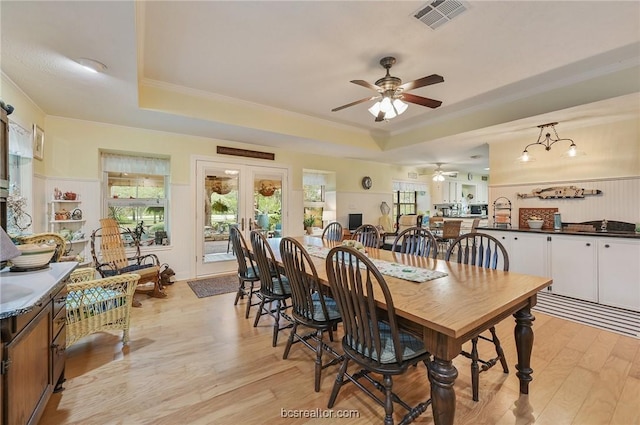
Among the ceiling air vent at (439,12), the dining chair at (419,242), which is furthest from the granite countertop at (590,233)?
the ceiling air vent at (439,12)

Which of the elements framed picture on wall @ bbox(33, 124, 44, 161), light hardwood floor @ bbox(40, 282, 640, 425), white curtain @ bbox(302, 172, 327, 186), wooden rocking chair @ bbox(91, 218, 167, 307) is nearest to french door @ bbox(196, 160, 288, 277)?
white curtain @ bbox(302, 172, 327, 186)

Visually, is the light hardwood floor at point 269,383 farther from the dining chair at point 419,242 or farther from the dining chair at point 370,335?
the dining chair at point 419,242

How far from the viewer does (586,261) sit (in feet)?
11.3

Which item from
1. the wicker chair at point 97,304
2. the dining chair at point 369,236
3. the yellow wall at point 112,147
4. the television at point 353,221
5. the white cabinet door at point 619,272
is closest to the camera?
the wicker chair at point 97,304

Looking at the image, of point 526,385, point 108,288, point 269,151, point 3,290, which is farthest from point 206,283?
point 526,385

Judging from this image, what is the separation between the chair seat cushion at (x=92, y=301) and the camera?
2137mm

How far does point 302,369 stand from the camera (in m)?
2.12

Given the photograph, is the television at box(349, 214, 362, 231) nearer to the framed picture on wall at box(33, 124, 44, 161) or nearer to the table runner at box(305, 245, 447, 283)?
the table runner at box(305, 245, 447, 283)

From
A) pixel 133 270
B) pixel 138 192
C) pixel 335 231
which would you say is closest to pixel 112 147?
pixel 138 192

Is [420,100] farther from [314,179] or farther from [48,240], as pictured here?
[314,179]

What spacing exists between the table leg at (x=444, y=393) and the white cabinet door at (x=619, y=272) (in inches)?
138

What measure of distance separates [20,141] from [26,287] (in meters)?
2.50

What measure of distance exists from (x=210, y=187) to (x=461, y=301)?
4402mm

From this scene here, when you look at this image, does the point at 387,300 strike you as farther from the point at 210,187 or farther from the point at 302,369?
the point at 210,187
